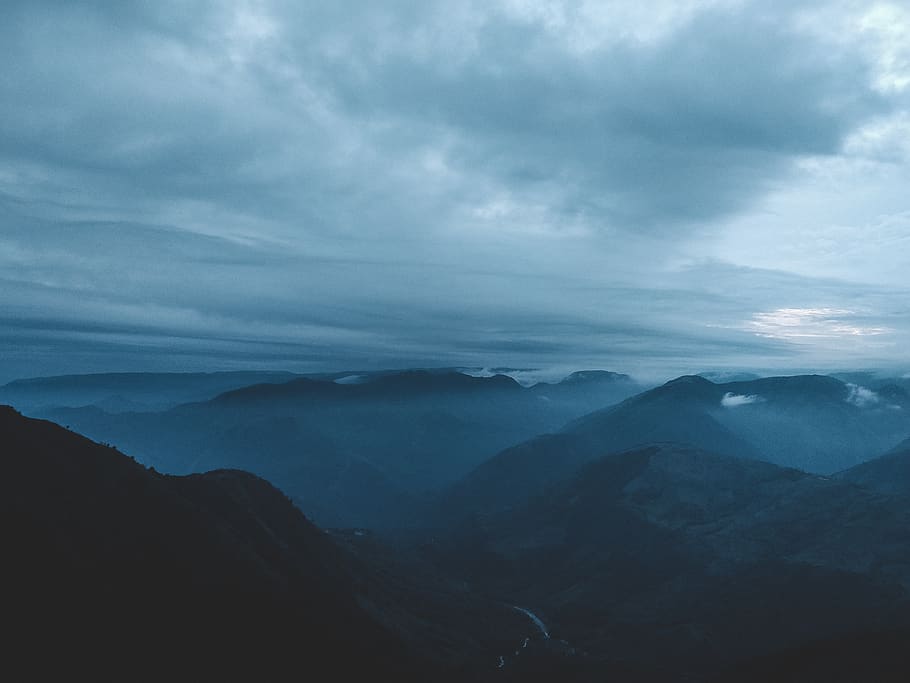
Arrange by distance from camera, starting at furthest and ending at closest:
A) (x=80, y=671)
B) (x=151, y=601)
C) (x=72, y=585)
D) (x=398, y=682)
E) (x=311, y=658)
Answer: (x=398, y=682)
(x=311, y=658)
(x=151, y=601)
(x=72, y=585)
(x=80, y=671)

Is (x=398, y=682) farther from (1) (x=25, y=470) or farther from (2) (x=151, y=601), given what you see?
(1) (x=25, y=470)

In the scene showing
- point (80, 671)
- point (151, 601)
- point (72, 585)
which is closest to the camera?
point (80, 671)

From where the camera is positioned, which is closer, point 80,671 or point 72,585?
point 80,671

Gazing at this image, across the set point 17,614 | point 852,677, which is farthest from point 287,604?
point 852,677

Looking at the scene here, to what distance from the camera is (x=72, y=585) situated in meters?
156

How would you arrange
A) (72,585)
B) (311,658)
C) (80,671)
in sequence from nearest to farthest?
(80,671) < (72,585) < (311,658)

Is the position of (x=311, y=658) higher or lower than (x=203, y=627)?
lower

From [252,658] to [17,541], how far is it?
6222 cm

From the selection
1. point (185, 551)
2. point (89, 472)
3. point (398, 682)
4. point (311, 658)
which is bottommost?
point (398, 682)

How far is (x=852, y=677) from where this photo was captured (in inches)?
7480

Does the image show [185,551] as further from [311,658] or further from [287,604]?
[311,658]

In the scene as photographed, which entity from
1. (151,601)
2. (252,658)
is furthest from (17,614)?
(252,658)

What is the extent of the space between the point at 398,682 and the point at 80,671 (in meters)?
88.1

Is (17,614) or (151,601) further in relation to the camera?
(151,601)
